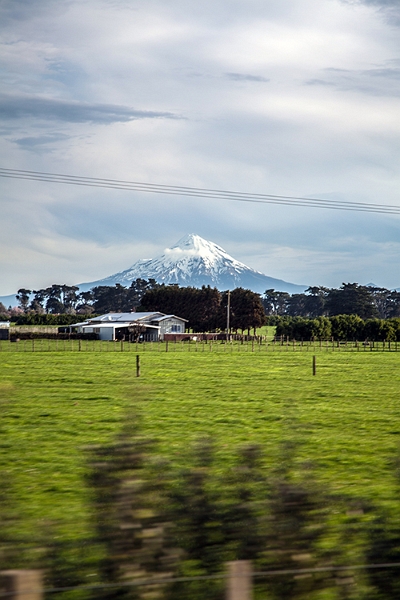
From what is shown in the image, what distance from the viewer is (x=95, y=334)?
85312mm

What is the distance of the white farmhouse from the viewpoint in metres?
82.9

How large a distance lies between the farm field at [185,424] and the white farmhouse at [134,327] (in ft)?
184

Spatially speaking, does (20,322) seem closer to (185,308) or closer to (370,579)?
(185,308)

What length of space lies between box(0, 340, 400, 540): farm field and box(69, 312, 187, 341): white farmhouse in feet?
184

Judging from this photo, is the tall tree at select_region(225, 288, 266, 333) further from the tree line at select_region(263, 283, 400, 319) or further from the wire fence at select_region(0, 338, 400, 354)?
the tree line at select_region(263, 283, 400, 319)

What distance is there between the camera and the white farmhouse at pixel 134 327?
82938 millimetres

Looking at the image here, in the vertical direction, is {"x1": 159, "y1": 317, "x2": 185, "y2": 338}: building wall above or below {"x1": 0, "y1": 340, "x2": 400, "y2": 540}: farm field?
above

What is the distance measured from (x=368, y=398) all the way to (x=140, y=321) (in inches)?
2688

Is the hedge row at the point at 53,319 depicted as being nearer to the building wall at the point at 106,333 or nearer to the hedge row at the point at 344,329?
the building wall at the point at 106,333

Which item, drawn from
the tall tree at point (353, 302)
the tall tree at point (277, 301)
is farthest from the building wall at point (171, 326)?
the tall tree at point (277, 301)

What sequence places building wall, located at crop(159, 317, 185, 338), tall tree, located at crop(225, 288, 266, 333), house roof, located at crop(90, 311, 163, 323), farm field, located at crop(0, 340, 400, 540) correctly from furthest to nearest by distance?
tall tree, located at crop(225, 288, 266, 333), house roof, located at crop(90, 311, 163, 323), building wall, located at crop(159, 317, 185, 338), farm field, located at crop(0, 340, 400, 540)

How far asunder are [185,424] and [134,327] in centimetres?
6870

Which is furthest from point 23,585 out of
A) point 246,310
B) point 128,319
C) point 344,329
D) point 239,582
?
point 246,310

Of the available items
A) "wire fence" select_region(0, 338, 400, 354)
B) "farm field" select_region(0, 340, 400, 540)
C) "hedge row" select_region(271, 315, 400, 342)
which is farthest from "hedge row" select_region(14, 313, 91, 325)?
"farm field" select_region(0, 340, 400, 540)
